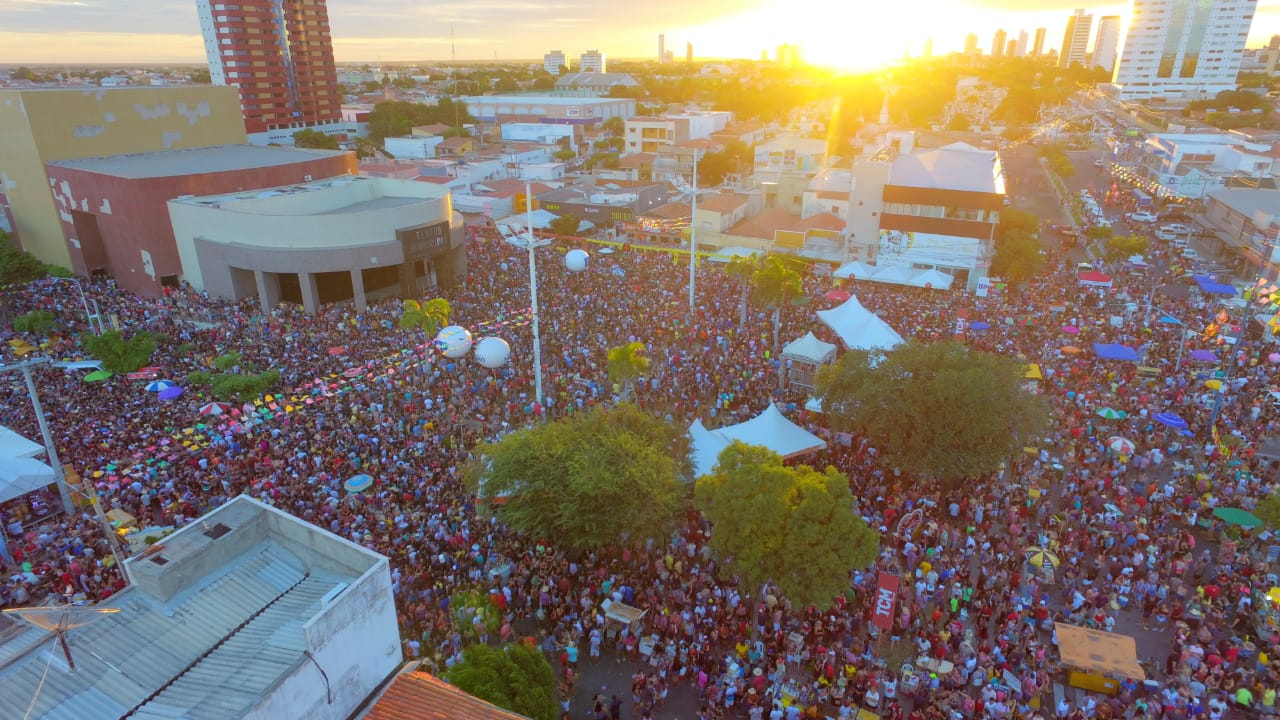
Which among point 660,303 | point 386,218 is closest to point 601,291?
point 660,303

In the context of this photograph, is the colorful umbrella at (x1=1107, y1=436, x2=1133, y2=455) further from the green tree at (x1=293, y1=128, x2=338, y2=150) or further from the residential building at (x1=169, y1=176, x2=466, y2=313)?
the green tree at (x1=293, y1=128, x2=338, y2=150)

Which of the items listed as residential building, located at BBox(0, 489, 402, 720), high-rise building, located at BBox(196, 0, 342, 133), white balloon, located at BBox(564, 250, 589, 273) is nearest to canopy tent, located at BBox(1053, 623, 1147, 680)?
residential building, located at BBox(0, 489, 402, 720)

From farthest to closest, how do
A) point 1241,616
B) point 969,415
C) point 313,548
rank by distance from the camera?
1. point 969,415
2. point 1241,616
3. point 313,548

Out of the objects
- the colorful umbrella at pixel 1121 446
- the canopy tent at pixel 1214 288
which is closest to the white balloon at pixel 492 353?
the colorful umbrella at pixel 1121 446

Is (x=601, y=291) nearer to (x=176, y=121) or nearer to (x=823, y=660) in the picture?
(x=823, y=660)

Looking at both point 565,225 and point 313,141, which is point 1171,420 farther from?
point 313,141
